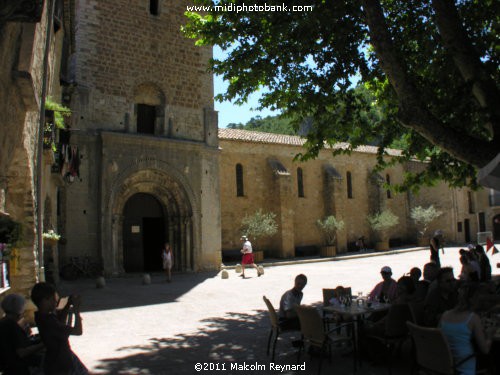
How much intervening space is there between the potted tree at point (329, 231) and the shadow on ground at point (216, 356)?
804 inches

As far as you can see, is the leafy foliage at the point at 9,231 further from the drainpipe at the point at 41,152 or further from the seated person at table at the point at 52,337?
the drainpipe at the point at 41,152

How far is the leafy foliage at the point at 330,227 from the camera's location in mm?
29016

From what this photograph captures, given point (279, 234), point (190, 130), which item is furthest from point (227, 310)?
point (279, 234)

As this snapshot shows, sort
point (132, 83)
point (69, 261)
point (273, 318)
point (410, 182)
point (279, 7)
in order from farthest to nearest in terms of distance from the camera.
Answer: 1. point (132, 83)
2. point (69, 261)
3. point (410, 182)
4. point (279, 7)
5. point (273, 318)

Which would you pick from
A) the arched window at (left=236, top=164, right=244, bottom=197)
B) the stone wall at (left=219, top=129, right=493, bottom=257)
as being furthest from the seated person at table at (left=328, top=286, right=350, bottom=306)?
the arched window at (left=236, top=164, right=244, bottom=197)

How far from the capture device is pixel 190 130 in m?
19.8

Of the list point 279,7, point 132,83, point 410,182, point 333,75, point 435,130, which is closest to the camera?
point 435,130

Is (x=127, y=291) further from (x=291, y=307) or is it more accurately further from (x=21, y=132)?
(x=291, y=307)

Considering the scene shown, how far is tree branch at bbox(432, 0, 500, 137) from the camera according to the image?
801 cm

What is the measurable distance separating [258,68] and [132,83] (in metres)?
9.72

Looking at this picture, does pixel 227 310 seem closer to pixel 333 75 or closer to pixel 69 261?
pixel 333 75

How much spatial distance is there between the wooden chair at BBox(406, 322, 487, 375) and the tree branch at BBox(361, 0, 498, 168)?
4.07 m

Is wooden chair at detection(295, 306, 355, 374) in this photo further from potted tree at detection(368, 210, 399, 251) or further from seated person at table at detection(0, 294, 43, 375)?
potted tree at detection(368, 210, 399, 251)

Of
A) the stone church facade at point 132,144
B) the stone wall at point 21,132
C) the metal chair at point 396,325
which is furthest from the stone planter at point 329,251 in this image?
the metal chair at point 396,325
